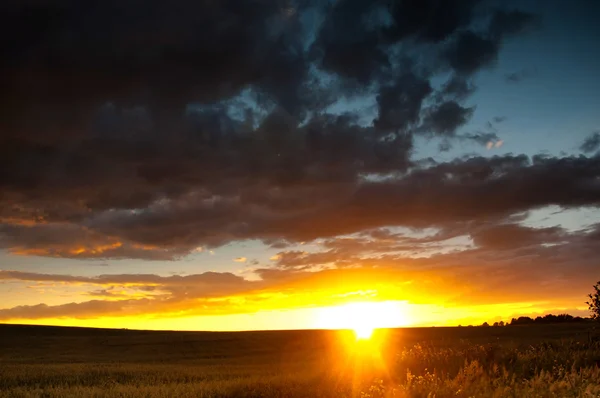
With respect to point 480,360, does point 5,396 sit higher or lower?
lower

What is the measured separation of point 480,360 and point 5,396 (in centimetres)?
1835

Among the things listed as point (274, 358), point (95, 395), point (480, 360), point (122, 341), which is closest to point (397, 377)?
point (480, 360)

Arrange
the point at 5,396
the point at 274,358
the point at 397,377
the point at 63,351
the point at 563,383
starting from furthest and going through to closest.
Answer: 1. the point at 63,351
2. the point at 274,358
3. the point at 5,396
4. the point at 397,377
5. the point at 563,383

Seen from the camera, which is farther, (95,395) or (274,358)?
(274,358)

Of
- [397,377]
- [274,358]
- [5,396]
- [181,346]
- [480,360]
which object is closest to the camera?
[397,377]

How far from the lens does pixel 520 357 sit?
18.7 metres

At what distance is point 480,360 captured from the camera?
19594mm

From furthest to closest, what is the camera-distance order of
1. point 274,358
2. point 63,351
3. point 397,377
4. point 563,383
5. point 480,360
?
1. point 63,351
2. point 274,358
3. point 480,360
4. point 397,377
5. point 563,383

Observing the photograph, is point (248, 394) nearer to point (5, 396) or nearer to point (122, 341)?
point (5, 396)

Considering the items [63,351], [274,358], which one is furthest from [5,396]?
[63,351]

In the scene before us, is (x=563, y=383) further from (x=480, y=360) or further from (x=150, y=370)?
(x=150, y=370)

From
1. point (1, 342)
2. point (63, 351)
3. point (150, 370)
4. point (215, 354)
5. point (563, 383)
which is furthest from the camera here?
point (1, 342)

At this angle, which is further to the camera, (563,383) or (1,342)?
(1,342)

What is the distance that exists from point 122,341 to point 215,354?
25932 mm
